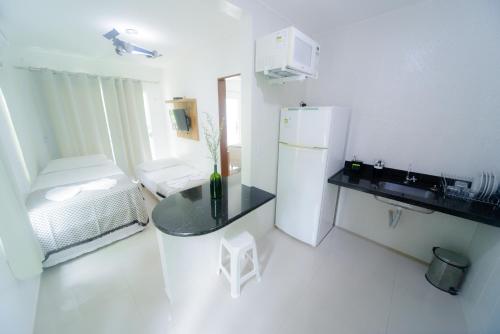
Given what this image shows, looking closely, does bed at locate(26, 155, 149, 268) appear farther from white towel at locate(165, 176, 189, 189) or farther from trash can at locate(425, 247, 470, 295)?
trash can at locate(425, 247, 470, 295)

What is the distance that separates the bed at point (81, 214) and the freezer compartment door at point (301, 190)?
198 centimetres

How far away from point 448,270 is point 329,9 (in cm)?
269

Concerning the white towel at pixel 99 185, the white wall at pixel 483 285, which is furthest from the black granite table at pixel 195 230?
the white wall at pixel 483 285

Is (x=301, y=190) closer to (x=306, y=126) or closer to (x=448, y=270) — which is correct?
(x=306, y=126)

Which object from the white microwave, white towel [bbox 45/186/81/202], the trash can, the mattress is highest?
the white microwave

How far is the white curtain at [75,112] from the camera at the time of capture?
3100 millimetres

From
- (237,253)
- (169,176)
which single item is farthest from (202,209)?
(169,176)

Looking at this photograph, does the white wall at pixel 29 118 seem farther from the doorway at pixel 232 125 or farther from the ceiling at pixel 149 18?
the doorway at pixel 232 125

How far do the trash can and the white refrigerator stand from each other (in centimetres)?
102

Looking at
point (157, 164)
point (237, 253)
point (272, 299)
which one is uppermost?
point (157, 164)

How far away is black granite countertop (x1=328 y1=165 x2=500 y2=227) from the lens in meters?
1.31

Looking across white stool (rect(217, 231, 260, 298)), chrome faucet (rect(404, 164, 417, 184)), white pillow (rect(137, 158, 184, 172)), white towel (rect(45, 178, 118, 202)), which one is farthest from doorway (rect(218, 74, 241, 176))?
chrome faucet (rect(404, 164, 417, 184))

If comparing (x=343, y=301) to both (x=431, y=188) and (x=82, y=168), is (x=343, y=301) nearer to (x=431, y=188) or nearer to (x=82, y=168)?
(x=431, y=188)

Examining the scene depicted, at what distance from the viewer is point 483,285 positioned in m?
1.38
